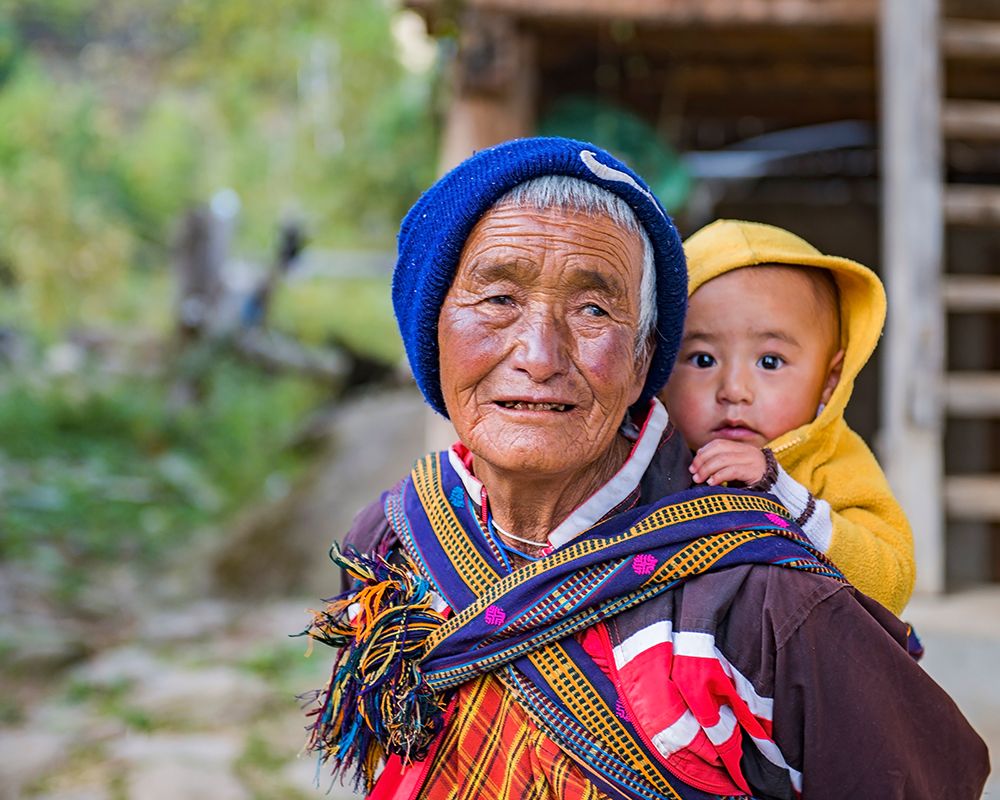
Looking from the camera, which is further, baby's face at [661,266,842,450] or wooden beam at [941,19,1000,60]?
wooden beam at [941,19,1000,60]

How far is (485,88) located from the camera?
4.26m

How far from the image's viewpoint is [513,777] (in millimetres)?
1526

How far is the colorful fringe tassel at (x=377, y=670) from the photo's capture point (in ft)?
5.12

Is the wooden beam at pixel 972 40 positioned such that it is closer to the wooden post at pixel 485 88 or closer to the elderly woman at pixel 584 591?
the wooden post at pixel 485 88

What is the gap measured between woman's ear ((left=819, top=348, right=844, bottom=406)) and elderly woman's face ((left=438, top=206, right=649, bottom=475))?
15.1 inches

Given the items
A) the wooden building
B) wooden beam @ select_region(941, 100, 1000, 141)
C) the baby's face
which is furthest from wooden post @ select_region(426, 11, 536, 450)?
the baby's face

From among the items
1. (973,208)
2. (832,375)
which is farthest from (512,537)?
(973,208)

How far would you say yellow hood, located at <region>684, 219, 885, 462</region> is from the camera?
65.7 inches

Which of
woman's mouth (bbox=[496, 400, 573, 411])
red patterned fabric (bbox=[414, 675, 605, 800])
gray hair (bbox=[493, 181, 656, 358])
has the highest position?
gray hair (bbox=[493, 181, 656, 358])

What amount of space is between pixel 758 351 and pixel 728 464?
9.1 inches

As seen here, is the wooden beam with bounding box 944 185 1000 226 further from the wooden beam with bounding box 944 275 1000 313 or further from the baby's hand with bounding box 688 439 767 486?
the baby's hand with bounding box 688 439 767 486

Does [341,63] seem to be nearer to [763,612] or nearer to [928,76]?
[928,76]

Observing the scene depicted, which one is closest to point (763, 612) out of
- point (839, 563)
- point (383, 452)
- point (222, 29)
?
point (839, 563)

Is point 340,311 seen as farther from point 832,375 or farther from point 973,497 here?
point 832,375
